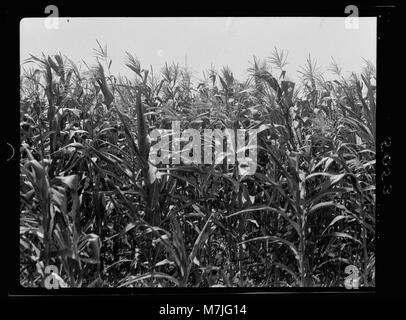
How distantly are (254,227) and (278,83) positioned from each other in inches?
26.5

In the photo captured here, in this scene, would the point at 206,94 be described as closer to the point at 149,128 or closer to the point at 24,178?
the point at 149,128

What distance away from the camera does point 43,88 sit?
9.69 feet

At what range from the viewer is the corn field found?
2750mm

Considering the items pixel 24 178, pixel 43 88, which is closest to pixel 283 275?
pixel 24 178

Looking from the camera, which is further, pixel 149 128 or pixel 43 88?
pixel 43 88

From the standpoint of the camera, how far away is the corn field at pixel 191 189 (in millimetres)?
2750

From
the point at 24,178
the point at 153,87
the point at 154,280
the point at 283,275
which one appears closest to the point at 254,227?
the point at 283,275

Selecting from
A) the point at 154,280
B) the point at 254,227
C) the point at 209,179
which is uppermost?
the point at 209,179

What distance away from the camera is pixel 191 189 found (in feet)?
9.20

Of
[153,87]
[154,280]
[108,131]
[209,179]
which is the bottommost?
[154,280]

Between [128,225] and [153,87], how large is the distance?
646mm

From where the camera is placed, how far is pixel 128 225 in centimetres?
276

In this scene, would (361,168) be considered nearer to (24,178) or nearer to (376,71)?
(376,71)

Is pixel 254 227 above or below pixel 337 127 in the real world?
below
